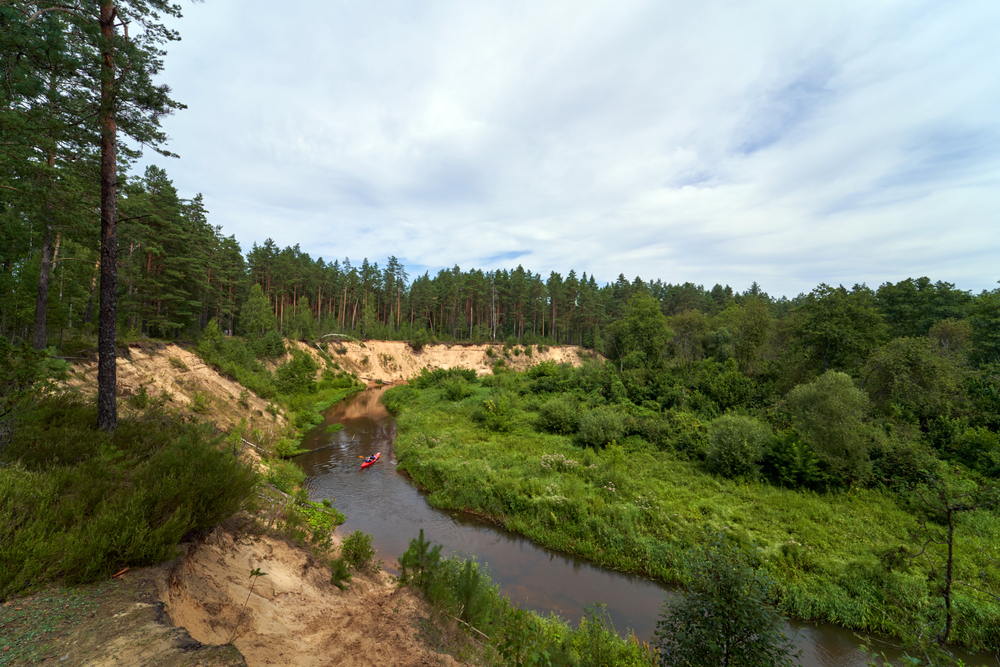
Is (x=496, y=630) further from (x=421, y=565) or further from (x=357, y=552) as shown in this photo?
(x=357, y=552)

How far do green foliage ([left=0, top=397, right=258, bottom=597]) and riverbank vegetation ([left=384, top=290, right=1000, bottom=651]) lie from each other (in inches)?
399

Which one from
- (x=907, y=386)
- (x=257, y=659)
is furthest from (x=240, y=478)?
(x=907, y=386)

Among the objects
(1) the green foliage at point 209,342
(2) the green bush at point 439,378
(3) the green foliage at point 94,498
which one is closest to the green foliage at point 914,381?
(3) the green foliage at point 94,498

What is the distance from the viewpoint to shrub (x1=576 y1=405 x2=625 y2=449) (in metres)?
20.2

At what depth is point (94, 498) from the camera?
18.3 feet

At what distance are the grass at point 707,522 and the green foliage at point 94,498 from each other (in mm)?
10476

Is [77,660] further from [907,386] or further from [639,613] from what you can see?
[907,386]

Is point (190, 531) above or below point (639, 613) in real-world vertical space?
above

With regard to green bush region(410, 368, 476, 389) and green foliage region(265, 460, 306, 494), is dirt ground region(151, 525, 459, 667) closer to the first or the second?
green foliage region(265, 460, 306, 494)

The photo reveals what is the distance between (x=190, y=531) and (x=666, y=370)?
34.6 metres

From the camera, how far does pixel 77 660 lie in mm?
3627

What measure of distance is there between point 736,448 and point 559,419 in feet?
32.9

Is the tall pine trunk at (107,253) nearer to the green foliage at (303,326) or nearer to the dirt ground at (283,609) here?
the dirt ground at (283,609)

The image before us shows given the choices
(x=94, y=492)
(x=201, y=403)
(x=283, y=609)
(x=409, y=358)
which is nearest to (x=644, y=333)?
(x=409, y=358)
